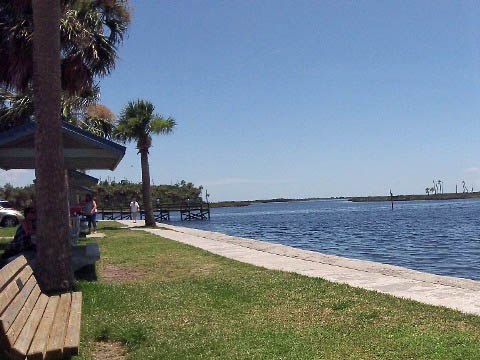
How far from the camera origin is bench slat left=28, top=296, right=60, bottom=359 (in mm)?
4531

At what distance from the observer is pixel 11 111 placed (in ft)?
77.0

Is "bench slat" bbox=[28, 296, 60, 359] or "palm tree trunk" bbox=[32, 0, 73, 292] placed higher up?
"palm tree trunk" bbox=[32, 0, 73, 292]

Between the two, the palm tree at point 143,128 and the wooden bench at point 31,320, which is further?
the palm tree at point 143,128

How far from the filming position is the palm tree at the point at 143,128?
3284 cm

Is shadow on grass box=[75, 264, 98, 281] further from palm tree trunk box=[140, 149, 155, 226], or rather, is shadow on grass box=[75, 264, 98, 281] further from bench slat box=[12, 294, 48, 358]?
palm tree trunk box=[140, 149, 155, 226]

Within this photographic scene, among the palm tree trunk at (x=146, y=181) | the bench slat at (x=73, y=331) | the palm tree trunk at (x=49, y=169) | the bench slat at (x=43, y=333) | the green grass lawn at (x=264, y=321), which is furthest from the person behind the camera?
the palm tree trunk at (x=146, y=181)

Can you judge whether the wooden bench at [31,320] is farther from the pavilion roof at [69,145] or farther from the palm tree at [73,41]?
the palm tree at [73,41]

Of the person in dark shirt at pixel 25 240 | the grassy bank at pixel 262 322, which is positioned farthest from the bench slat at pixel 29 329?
the person in dark shirt at pixel 25 240

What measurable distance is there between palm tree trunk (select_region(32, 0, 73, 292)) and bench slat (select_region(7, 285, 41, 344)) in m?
2.28

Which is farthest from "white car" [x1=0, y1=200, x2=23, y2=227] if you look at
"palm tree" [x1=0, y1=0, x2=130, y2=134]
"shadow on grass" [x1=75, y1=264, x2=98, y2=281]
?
"shadow on grass" [x1=75, y1=264, x2=98, y2=281]

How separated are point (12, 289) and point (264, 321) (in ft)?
8.91

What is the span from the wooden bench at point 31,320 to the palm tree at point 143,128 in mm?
26629

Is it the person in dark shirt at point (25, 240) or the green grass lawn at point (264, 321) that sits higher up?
the person in dark shirt at point (25, 240)

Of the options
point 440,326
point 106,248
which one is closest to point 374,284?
point 440,326
